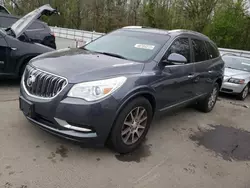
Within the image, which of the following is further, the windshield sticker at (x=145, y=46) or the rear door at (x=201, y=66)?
the rear door at (x=201, y=66)

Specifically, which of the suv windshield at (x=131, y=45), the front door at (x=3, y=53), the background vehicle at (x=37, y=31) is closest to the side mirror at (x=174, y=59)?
the suv windshield at (x=131, y=45)

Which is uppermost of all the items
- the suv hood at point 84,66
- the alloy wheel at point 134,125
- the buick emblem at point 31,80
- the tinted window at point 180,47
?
the tinted window at point 180,47

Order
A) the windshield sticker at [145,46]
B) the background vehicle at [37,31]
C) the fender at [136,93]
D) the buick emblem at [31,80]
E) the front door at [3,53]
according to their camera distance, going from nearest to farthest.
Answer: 1. the fender at [136,93]
2. the buick emblem at [31,80]
3. the windshield sticker at [145,46]
4. the front door at [3,53]
5. the background vehicle at [37,31]

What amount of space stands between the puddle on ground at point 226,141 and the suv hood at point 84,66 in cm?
178

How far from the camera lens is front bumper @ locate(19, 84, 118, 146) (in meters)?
2.79

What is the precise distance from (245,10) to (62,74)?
1478 centimetres

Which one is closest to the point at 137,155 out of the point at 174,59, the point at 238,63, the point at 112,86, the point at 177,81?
the point at 112,86

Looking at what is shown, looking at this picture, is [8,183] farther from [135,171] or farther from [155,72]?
[155,72]

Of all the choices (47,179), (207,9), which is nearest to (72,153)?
(47,179)

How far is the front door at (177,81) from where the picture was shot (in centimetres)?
369

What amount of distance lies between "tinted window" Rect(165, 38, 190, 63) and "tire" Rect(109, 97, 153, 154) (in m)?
0.92

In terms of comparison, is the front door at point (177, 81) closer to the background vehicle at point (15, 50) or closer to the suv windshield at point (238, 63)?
the background vehicle at point (15, 50)

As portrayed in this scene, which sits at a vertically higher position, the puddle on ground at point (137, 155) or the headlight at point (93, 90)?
the headlight at point (93, 90)

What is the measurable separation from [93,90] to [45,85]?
598 millimetres
